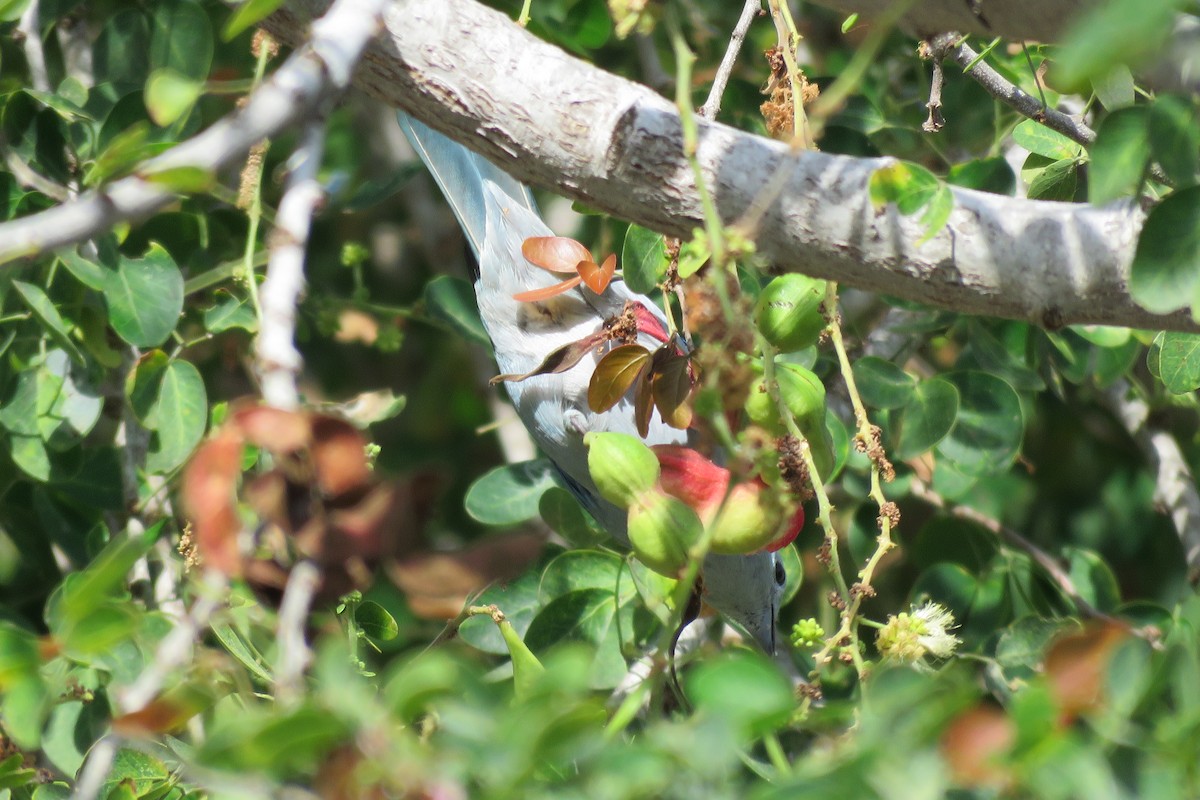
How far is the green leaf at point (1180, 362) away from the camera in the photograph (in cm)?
181

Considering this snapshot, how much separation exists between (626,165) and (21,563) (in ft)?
6.74

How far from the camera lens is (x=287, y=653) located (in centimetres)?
85

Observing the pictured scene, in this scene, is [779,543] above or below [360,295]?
above

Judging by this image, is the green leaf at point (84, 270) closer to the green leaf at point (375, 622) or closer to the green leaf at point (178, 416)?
the green leaf at point (178, 416)

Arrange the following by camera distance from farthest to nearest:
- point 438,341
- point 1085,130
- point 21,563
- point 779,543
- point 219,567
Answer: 1. point 438,341
2. point 21,563
3. point 1085,130
4. point 779,543
5. point 219,567

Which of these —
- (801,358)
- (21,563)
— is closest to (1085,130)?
(801,358)

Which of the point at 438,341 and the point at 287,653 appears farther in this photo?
the point at 438,341

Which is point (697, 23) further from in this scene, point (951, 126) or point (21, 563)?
point (21, 563)

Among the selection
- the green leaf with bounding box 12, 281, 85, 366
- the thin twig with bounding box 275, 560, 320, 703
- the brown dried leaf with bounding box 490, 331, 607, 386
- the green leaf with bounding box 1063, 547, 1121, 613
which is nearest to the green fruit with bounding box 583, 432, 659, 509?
the brown dried leaf with bounding box 490, 331, 607, 386

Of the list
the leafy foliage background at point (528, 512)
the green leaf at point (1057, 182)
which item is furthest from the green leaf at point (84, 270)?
the green leaf at point (1057, 182)

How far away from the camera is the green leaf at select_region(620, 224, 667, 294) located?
1.77 m

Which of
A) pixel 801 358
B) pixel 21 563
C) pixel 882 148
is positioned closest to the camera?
pixel 801 358

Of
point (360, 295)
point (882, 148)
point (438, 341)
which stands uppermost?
point (882, 148)

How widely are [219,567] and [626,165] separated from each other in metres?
0.77
